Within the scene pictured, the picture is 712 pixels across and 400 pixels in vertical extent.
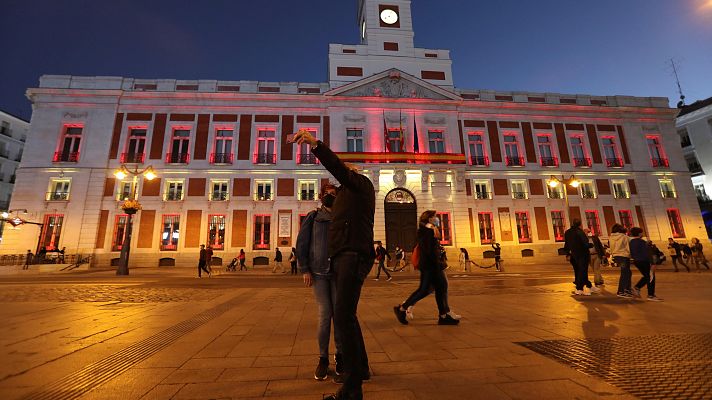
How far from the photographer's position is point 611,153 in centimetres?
2898

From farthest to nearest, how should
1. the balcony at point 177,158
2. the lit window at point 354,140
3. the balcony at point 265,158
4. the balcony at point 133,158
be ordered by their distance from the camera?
the lit window at point 354,140, the balcony at point 265,158, the balcony at point 177,158, the balcony at point 133,158

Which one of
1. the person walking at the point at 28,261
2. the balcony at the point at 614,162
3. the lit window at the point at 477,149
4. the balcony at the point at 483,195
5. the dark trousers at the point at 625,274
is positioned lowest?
the dark trousers at the point at 625,274

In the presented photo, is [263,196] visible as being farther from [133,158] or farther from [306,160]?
[133,158]

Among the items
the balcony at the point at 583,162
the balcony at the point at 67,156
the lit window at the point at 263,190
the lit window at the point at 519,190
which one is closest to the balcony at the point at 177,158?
the lit window at the point at 263,190

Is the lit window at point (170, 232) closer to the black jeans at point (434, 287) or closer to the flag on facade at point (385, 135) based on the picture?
the flag on facade at point (385, 135)

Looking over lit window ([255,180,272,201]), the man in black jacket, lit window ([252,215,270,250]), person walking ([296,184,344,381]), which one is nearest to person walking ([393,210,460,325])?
person walking ([296,184,344,381])

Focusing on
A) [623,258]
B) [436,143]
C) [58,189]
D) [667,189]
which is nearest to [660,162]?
[667,189]

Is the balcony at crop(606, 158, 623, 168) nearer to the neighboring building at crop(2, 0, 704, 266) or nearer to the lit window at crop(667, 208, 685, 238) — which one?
the neighboring building at crop(2, 0, 704, 266)

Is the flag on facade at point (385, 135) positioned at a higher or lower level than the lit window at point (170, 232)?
higher

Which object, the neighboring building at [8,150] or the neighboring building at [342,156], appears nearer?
the neighboring building at [342,156]

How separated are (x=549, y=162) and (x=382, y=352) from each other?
3003 cm

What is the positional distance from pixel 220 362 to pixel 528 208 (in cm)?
2817

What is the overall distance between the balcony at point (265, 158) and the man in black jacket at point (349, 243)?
78.6 ft

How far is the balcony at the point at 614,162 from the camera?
28.3 meters
